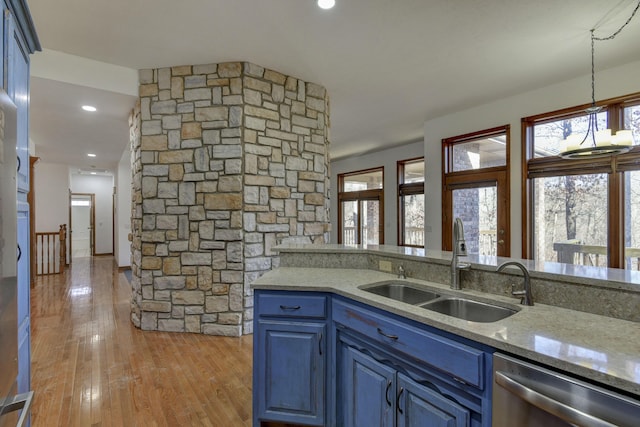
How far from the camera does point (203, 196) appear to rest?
11.3 feet

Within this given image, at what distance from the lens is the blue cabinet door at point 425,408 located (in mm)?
1201

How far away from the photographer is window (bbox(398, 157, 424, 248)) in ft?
23.7

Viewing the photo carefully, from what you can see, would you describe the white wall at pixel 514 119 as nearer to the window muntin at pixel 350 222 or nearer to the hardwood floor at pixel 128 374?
the window muntin at pixel 350 222

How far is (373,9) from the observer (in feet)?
8.32

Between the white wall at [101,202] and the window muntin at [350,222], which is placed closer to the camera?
the window muntin at [350,222]

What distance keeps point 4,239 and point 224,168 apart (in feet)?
7.65

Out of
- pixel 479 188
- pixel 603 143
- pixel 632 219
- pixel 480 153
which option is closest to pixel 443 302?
pixel 603 143

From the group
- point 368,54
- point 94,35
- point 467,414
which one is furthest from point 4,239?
point 368,54

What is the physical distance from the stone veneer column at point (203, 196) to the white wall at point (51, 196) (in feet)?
20.7

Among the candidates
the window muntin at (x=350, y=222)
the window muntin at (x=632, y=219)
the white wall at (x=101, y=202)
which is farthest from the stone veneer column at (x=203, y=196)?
the white wall at (x=101, y=202)

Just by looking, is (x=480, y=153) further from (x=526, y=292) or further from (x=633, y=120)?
(x=526, y=292)

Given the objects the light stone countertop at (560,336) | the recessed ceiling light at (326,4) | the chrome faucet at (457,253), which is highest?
the recessed ceiling light at (326,4)

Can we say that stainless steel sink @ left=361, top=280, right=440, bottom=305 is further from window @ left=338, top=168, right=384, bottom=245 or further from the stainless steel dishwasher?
window @ left=338, top=168, right=384, bottom=245

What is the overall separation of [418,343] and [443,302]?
49 cm
